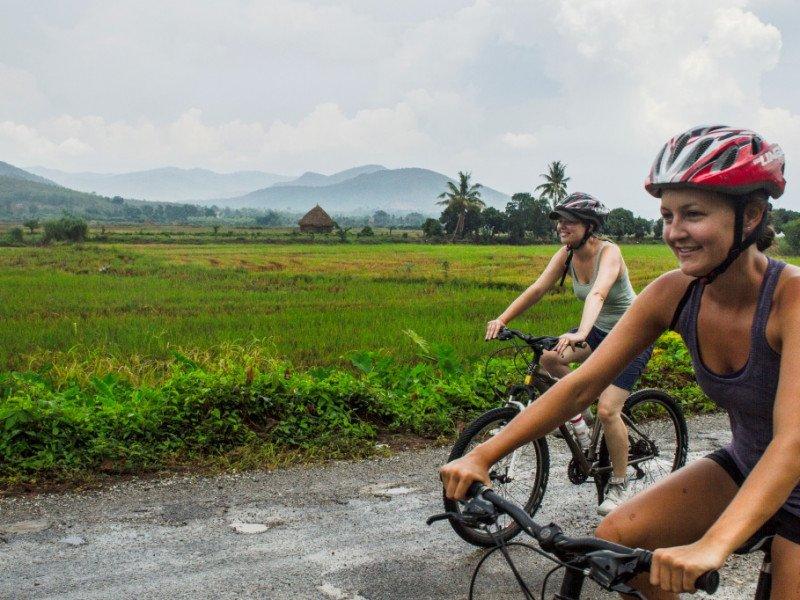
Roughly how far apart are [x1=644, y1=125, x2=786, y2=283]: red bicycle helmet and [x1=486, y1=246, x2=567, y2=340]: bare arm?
2286mm

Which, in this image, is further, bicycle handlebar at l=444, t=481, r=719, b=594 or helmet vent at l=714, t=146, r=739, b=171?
helmet vent at l=714, t=146, r=739, b=171

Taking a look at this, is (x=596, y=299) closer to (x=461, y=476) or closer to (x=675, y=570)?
(x=461, y=476)

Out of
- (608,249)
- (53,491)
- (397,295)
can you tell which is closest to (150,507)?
(53,491)

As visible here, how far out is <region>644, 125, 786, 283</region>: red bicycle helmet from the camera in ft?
5.60

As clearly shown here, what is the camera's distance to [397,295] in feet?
52.0

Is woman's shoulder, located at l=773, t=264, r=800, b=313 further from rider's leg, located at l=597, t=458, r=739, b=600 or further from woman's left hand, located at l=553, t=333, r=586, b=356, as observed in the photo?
woman's left hand, located at l=553, t=333, r=586, b=356

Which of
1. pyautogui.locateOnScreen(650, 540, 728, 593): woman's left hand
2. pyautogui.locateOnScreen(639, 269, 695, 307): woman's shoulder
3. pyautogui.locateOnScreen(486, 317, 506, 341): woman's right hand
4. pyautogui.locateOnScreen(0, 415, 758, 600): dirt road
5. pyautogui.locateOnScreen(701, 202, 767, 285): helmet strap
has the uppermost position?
pyautogui.locateOnScreen(701, 202, 767, 285): helmet strap

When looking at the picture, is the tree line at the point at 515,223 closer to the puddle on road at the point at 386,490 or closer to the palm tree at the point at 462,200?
the palm tree at the point at 462,200

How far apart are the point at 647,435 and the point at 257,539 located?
8.12ft

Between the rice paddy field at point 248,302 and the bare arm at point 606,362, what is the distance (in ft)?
21.4

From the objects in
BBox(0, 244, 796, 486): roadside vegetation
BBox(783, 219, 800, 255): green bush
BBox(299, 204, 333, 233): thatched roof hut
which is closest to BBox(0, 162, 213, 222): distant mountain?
BBox(0, 244, 796, 486): roadside vegetation

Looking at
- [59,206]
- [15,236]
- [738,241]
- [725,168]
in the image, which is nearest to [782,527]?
[738,241]

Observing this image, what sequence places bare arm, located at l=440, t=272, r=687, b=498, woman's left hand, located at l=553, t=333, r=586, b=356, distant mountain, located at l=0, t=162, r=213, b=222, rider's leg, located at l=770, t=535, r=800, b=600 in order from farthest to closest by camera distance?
distant mountain, located at l=0, t=162, r=213, b=222, woman's left hand, located at l=553, t=333, r=586, b=356, bare arm, located at l=440, t=272, r=687, b=498, rider's leg, located at l=770, t=535, r=800, b=600

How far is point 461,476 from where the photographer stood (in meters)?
1.70
